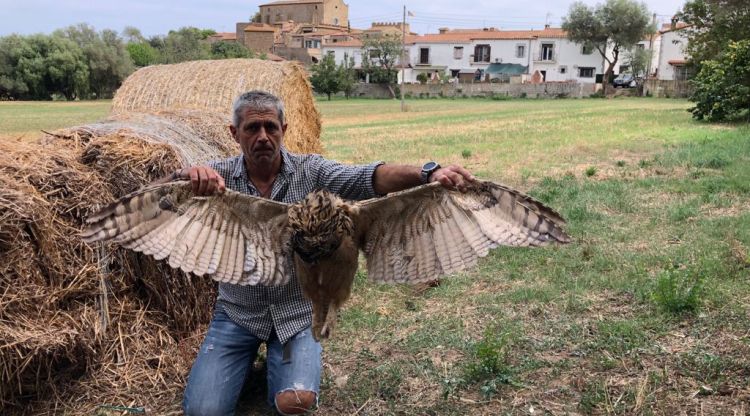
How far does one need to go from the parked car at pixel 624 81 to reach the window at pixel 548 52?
9998 mm

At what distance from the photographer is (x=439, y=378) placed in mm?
4531

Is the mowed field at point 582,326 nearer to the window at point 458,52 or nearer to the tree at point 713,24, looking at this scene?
the tree at point 713,24

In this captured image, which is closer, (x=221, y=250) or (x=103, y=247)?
(x=221, y=250)

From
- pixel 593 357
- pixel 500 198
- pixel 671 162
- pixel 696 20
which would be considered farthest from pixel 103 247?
pixel 696 20

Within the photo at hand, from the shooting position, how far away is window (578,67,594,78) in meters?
81.6

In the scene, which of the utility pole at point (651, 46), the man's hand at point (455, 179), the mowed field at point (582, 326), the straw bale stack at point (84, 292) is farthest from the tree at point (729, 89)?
the utility pole at point (651, 46)

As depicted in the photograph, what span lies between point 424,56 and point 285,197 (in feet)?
294

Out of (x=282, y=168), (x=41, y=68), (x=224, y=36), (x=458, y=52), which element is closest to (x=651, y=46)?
(x=458, y=52)

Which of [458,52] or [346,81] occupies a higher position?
[458,52]

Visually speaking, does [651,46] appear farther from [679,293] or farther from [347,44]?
[679,293]

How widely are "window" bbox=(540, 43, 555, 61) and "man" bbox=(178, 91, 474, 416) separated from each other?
86663mm

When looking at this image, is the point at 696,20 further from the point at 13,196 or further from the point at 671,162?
the point at 13,196

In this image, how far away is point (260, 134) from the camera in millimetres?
4129

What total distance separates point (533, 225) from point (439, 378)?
5.54 ft
